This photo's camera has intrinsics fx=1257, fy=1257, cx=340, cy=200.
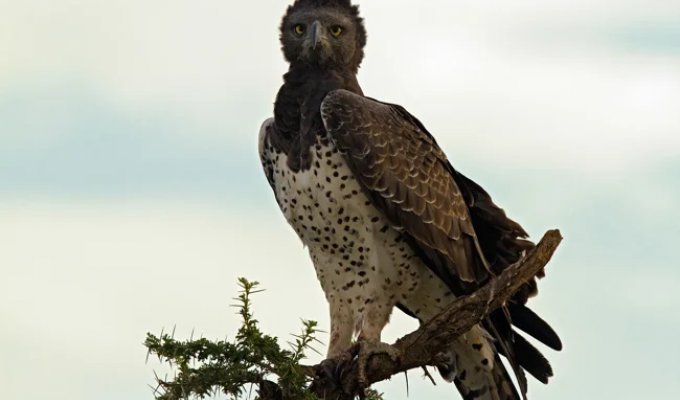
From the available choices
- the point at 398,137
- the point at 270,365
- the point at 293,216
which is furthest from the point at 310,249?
the point at 270,365

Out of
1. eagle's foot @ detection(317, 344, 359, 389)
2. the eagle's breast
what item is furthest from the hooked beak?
eagle's foot @ detection(317, 344, 359, 389)

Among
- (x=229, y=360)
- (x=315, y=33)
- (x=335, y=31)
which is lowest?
(x=229, y=360)

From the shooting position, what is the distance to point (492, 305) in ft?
27.5

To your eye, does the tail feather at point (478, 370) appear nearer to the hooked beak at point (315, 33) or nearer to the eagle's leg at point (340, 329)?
the eagle's leg at point (340, 329)

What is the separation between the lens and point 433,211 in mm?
10125

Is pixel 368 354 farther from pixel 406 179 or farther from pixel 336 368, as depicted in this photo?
pixel 406 179

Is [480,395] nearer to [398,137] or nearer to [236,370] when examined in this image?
[398,137]

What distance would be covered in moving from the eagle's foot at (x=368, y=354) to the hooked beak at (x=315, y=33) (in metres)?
2.87

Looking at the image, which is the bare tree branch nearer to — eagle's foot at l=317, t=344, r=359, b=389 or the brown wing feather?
eagle's foot at l=317, t=344, r=359, b=389

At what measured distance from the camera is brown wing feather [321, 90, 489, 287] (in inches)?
388

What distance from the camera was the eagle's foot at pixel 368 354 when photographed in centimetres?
880

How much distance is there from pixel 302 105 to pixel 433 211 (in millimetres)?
1379

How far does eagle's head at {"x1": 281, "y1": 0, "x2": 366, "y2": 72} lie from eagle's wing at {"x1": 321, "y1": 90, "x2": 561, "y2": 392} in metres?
0.61

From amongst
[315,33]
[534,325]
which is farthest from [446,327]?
[315,33]
